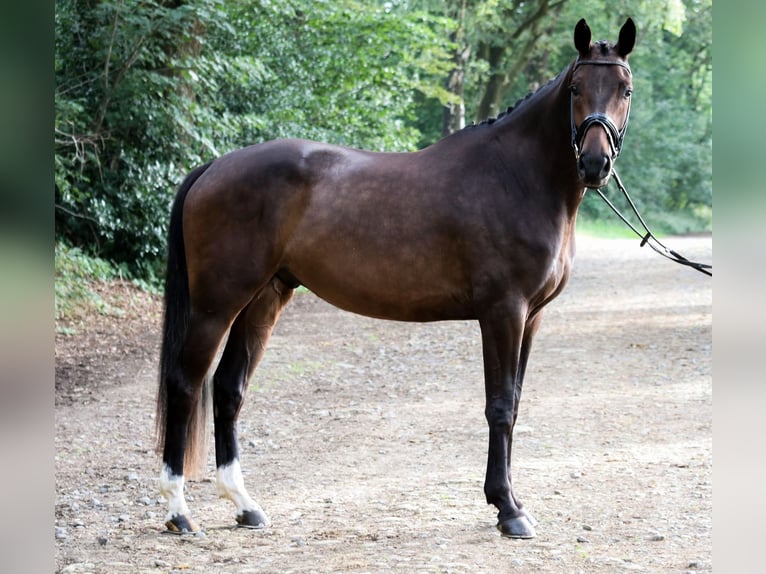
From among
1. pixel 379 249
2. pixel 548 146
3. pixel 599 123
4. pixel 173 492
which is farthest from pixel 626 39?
pixel 173 492

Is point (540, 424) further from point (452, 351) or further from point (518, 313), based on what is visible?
point (452, 351)

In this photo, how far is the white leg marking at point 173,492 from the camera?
423 cm

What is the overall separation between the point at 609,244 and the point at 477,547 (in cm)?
2365

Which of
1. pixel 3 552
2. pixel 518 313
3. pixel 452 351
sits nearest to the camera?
pixel 3 552

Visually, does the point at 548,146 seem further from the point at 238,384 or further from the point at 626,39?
the point at 238,384

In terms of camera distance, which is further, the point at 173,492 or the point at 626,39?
the point at 173,492

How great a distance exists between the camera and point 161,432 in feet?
14.6

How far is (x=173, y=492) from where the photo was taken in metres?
4.26

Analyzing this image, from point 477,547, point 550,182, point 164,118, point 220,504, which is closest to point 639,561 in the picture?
point 477,547

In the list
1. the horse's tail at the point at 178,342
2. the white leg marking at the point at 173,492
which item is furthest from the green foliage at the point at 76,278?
the white leg marking at the point at 173,492

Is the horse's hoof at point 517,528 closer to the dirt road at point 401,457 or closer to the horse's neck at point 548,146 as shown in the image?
the dirt road at point 401,457

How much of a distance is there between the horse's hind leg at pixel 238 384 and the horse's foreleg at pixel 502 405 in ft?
3.98

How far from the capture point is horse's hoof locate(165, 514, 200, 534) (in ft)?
13.8

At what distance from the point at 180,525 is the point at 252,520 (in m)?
0.37
